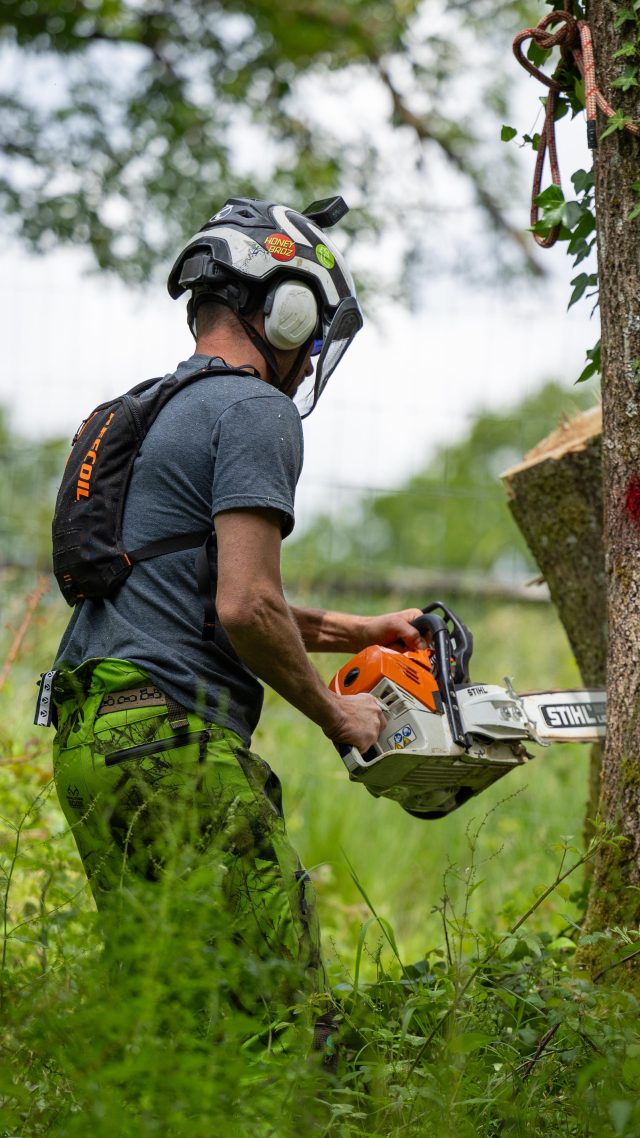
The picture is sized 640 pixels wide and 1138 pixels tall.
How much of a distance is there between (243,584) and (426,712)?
28.2 inches

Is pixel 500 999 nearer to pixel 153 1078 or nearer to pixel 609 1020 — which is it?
pixel 609 1020

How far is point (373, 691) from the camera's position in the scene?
2.96 metres

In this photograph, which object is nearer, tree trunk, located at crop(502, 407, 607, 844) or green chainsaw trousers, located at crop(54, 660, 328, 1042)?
green chainsaw trousers, located at crop(54, 660, 328, 1042)

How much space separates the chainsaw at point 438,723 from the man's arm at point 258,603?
367 mm

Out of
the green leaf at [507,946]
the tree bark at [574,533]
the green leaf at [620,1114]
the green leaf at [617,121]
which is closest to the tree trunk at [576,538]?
the tree bark at [574,533]

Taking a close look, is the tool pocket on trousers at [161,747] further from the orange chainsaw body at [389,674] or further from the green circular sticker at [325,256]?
the green circular sticker at [325,256]

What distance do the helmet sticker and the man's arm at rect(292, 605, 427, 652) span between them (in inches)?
38.8

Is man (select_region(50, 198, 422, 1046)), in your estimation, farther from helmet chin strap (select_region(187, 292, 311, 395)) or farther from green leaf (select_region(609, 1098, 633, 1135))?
green leaf (select_region(609, 1098, 633, 1135))

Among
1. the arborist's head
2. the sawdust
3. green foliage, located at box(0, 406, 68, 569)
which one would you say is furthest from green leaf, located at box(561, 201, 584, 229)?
green foliage, located at box(0, 406, 68, 569)

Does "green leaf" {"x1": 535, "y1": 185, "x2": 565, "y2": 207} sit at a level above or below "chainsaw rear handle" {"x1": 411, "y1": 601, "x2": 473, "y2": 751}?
above

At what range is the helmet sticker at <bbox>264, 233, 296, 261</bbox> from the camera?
2.87 m

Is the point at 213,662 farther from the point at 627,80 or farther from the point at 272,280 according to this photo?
the point at 627,80

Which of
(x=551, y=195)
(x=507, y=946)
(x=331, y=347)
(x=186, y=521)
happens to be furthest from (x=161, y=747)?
(x=551, y=195)

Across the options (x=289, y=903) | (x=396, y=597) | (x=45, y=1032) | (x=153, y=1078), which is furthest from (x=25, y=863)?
(x=396, y=597)
